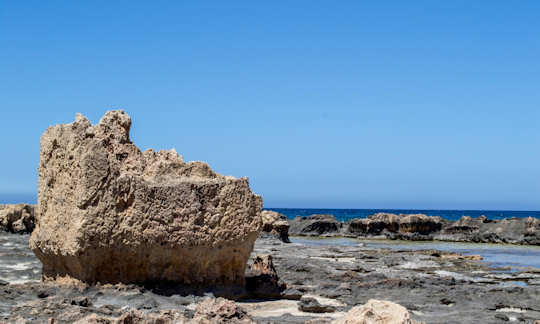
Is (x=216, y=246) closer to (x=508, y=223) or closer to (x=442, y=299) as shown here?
(x=442, y=299)

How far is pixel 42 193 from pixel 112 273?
1.86 meters

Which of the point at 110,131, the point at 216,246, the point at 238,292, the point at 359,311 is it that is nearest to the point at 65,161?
the point at 110,131

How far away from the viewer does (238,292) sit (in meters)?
9.30

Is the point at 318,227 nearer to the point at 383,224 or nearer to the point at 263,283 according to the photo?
the point at 383,224

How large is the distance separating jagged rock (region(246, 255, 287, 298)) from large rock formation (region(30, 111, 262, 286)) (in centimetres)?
20

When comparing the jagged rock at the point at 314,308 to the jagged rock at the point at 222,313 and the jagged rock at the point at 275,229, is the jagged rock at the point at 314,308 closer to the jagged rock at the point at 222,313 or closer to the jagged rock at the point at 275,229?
the jagged rock at the point at 222,313

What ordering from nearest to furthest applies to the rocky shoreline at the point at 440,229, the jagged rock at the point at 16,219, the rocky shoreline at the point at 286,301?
the rocky shoreline at the point at 286,301 < the jagged rock at the point at 16,219 < the rocky shoreline at the point at 440,229

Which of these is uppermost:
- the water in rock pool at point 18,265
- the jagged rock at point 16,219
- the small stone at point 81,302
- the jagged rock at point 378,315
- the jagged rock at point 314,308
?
the jagged rock at point 16,219

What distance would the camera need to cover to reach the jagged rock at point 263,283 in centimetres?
950

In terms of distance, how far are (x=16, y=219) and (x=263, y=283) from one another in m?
15.6

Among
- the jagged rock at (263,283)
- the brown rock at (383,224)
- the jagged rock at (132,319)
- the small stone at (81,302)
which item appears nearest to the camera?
the jagged rock at (132,319)

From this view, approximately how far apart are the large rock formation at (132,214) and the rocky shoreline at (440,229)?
24521 mm

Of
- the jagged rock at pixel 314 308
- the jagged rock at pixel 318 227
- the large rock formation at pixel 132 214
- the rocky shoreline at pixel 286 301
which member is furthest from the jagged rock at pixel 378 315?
the jagged rock at pixel 318 227

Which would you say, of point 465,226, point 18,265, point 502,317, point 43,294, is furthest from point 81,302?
point 465,226
